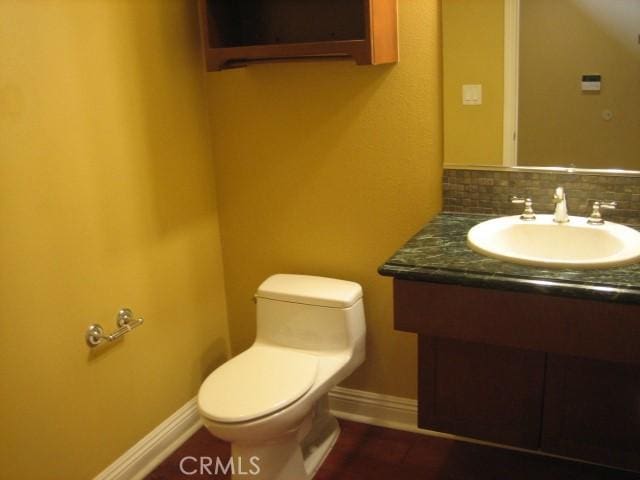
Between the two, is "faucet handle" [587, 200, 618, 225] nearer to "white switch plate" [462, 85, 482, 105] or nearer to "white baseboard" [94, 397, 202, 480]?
"white switch plate" [462, 85, 482, 105]

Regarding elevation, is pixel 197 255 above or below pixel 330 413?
above

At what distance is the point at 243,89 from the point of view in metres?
2.41

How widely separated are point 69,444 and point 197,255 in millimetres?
805

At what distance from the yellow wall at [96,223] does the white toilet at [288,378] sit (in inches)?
13.2

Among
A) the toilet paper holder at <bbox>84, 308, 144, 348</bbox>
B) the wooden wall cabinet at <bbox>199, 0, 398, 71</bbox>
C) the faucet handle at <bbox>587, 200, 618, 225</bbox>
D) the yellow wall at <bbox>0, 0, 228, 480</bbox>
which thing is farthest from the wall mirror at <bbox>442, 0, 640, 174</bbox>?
the toilet paper holder at <bbox>84, 308, 144, 348</bbox>

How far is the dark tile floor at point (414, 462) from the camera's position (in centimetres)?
221

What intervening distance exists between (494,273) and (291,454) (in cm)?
93

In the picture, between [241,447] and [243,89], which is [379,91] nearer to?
[243,89]

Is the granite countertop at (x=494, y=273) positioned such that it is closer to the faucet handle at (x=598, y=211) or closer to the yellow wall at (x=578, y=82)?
the faucet handle at (x=598, y=211)

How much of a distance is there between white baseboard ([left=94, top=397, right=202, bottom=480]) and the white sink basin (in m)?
1.29

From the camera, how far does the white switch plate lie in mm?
2100

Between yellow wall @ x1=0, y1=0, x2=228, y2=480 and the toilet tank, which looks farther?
the toilet tank

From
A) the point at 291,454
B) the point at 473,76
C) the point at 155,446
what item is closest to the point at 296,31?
the point at 473,76

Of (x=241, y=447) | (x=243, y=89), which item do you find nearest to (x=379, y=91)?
(x=243, y=89)
